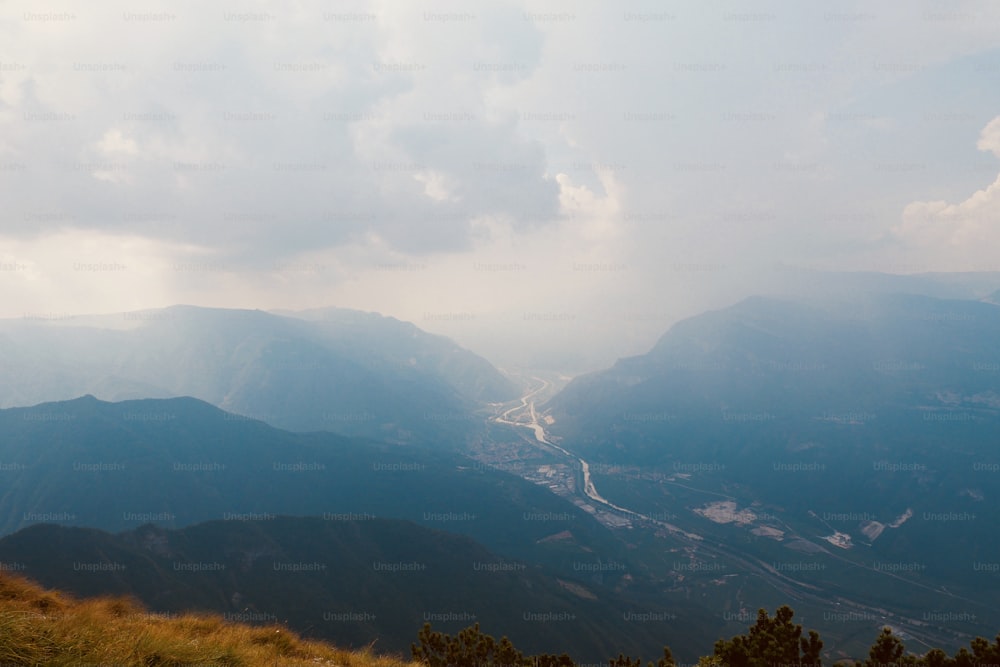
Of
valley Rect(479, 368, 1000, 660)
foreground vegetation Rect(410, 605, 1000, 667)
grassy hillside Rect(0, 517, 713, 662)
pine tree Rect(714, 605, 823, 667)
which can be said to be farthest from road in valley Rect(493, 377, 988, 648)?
pine tree Rect(714, 605, 823, 667)

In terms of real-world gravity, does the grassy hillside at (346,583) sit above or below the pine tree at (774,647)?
below

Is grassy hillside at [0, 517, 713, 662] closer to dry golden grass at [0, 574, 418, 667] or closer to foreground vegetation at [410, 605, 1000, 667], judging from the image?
dry golden grass at [0, 574, 418, 667]

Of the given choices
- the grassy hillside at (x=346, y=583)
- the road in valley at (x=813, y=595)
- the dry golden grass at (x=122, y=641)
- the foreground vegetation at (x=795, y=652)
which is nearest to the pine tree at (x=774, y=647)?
the foreground vegetation at (x=795, y=652)


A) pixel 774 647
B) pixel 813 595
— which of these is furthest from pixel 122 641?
pixel 813 595

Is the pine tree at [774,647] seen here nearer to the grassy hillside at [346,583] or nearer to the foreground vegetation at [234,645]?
the foreground vegetation at [234,645]

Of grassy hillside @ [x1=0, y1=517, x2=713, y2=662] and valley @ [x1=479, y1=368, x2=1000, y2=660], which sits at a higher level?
grassy hillside @ [x1=0, y1=517, x2=713, y2=662]

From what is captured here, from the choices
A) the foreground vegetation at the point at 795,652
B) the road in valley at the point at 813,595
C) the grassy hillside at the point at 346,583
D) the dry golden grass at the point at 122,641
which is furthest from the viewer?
the road in valley at the point at 813,595

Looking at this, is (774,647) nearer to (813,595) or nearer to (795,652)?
(795,652)

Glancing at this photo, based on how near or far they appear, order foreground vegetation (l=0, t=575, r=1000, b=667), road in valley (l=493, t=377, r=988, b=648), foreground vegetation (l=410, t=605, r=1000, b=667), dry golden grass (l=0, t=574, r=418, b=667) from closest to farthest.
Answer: dry golden grass (l=0, t=574, r=418, b=667)
foreground vegetation (l=0, t=575, r=1000, b=667)
foreground vegetation (l=410, t=605, r=1000, b=667)
road in valley (l=493, t=377, r=988, b=648)

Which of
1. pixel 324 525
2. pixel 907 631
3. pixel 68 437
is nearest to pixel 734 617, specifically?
pixel 907 631
